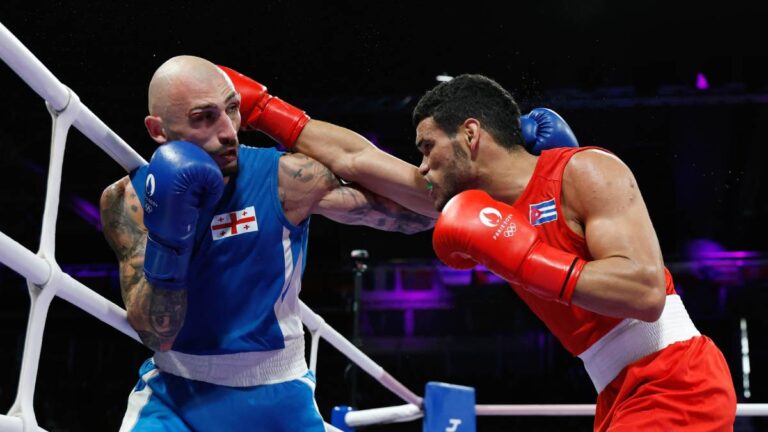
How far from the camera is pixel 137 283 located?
1729mm

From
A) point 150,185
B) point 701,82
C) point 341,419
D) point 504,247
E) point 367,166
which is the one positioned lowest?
point 341,419

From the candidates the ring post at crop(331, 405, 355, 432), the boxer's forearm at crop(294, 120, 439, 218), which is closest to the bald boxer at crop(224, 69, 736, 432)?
the boxer's forearm at crop(294, 120, 439, 218)

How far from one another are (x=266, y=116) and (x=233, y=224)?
1.27ft

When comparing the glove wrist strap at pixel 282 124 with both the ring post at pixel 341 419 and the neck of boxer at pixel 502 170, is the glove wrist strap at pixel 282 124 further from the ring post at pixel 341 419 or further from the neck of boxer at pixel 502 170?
the ring post at pixel 341 419

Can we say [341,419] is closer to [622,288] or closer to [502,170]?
[502,170]

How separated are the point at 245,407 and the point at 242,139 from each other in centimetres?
623

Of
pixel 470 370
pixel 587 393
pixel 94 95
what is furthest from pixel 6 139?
pixel 587 393

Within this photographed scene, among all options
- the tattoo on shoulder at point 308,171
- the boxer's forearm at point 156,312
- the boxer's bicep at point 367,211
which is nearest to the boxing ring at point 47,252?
the boxer's forearm at point 156,312

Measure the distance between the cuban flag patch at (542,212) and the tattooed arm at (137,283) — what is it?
74cm

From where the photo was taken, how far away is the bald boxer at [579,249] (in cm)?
149

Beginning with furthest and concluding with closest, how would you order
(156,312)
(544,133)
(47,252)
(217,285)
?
(544,133), (217,285), (156,312), (47,252)

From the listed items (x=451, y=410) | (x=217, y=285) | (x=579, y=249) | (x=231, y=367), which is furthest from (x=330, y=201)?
(x=451, y=410)

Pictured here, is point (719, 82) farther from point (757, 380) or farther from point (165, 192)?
point (165, 192)

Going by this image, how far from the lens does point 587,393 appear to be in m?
7.61
